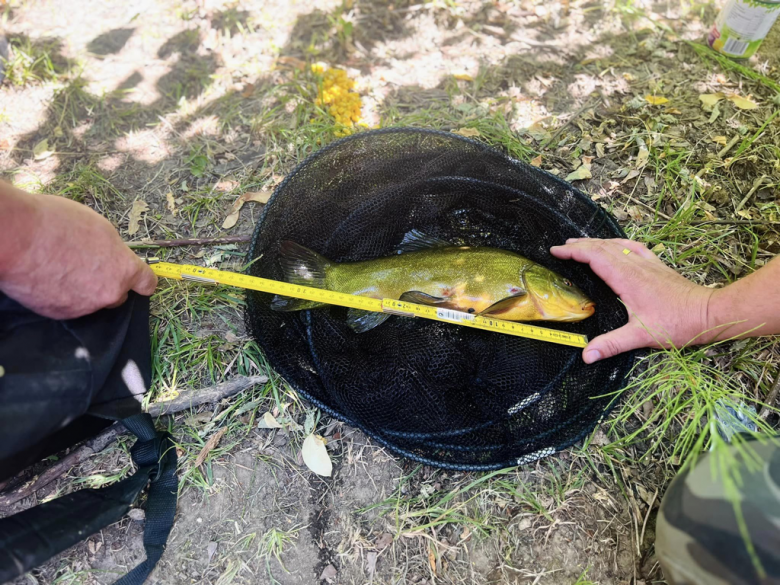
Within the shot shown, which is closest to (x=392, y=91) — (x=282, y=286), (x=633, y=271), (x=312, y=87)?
(x=312, y=87)

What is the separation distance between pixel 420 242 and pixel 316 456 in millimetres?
1394

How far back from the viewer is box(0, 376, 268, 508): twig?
2475 mm

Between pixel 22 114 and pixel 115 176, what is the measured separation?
1097 mm

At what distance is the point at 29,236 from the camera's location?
2.05 m

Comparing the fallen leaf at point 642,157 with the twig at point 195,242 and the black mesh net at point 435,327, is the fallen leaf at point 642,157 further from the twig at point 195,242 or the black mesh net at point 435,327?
the twig at point 195,242

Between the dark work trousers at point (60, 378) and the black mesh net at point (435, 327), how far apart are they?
2.28 ft

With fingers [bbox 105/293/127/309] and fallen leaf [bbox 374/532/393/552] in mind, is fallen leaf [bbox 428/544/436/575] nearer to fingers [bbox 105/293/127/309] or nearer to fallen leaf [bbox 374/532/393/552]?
fallen leaf [bbox 374/532/393/552]

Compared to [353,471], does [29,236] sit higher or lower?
higher

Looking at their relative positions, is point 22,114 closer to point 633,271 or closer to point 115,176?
point 115,176

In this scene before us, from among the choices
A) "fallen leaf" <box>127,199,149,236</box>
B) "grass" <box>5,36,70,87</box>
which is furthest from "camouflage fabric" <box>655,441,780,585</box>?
"grass" <box>5,36,70,87</box>

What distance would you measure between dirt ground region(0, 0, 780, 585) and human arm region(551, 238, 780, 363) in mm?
437

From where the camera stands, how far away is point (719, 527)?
1.70 m

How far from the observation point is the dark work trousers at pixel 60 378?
2.11 meters

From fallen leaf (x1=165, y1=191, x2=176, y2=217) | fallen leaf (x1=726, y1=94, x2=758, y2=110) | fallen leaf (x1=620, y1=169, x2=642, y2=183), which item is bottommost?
fallen leaf (x1=165, y1=191, x2=176, y2=217)
